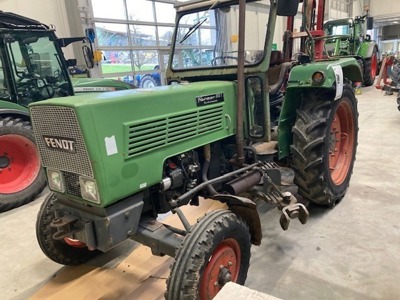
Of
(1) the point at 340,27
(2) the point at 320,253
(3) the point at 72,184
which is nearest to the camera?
(3) the point at 72,184

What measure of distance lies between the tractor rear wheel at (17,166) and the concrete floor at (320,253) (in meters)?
0.18

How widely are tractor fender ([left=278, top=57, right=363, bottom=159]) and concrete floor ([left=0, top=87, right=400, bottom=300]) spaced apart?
689 millimetres

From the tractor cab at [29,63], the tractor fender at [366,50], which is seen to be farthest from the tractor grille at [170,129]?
the tractor fender at [366,50]

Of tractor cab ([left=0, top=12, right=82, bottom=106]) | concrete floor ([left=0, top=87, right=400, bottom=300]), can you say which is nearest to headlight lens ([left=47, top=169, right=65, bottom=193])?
concrete floor ([left=0, top=87, right=400, bottom=300])

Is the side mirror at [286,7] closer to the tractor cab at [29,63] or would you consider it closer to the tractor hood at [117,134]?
the tractor hood at [117,134]

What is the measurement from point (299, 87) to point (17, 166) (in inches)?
127

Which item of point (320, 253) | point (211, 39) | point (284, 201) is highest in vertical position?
point (211, 39)

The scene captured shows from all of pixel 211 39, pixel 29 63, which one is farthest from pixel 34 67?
pixel 211 39

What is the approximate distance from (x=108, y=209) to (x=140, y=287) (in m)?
0.75

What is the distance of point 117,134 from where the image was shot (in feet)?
5.41

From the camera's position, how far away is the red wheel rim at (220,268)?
1713 millimetres

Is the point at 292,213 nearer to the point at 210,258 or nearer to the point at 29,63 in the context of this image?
the point at 210,258

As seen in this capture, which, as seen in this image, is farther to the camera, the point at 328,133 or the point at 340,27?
the point at 340,27

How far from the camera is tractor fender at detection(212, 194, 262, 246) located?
195 cm
